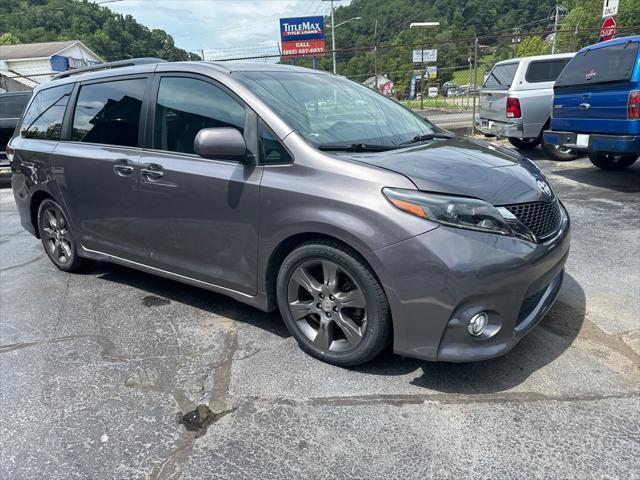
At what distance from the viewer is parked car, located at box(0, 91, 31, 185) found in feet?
35.6

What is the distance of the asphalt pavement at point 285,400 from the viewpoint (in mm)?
2186

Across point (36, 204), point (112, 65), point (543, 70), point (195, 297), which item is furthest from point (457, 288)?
point (543, 70)

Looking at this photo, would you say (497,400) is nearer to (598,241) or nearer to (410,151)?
(410,151)

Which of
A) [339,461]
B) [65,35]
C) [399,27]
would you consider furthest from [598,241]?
[65,35]

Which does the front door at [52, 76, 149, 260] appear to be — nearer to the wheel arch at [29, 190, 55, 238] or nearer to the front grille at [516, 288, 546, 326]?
the wheel arch at [29, 190, 55, 238]

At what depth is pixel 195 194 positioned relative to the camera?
320 centimetres

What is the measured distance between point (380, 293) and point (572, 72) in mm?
6386

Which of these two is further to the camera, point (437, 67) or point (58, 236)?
point (437, 67)

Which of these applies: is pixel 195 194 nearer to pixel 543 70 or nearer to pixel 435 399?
pixel 435 399

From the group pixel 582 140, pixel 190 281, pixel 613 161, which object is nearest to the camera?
pixel 190 281

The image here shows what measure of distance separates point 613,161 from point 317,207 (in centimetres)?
730

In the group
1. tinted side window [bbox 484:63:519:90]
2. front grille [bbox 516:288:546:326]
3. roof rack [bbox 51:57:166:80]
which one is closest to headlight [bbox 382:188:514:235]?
front grille [bbox 516:288:546:326]

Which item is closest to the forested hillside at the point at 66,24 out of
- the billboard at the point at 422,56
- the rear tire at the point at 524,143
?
the billboard at the point at 422,56

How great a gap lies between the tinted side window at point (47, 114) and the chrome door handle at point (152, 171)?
1366 mm
